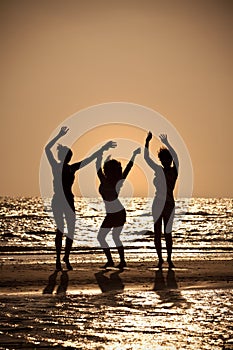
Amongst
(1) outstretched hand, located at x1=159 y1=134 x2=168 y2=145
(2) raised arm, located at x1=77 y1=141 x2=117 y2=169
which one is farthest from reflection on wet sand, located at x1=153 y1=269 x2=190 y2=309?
(1) outstretched hand, located at x1=159 y1=134 x2=168 y2=145

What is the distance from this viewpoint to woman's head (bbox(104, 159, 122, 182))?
15961 mm

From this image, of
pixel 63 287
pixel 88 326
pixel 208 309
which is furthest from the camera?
pixel 63 287

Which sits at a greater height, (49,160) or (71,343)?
(49,160)

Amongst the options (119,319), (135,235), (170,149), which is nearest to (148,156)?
(170,149)

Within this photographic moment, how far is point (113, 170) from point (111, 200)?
2.20ft

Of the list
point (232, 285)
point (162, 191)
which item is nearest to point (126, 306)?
point (232, 285)

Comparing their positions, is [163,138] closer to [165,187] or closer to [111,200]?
[165,187]

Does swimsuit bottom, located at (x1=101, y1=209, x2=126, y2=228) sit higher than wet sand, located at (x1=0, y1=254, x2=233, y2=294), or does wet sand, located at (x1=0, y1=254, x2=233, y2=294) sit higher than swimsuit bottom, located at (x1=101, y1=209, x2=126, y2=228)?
swimsuit bottom, located at (x1=101, y1=209, x2=126, y2=228)

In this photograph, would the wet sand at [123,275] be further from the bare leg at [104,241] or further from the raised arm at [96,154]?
the raised arm at [96,154]

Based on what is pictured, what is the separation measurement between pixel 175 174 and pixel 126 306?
6.14 metres

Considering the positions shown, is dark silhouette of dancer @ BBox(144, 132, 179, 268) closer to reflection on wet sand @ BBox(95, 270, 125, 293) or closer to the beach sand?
the beach sand

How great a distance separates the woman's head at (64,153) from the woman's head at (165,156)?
1914mm

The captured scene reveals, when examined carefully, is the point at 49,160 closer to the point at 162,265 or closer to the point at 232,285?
the point at 162,265

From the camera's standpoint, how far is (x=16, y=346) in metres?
7.69
